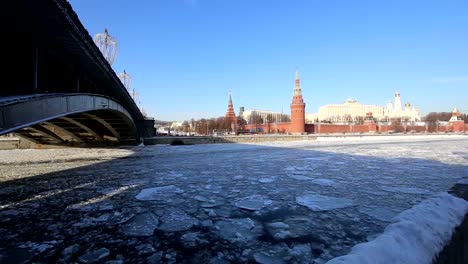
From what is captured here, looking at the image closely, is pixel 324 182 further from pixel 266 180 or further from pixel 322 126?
pixel 322 126

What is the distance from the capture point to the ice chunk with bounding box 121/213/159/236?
3.31 metres

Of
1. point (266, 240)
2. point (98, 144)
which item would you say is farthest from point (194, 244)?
point (98, 144)

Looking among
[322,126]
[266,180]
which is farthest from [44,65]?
[322,126]

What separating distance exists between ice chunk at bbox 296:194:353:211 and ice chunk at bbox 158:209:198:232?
5.54 ft

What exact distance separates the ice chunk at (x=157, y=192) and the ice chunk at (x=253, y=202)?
1258mm

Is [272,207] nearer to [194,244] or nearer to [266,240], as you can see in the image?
[266,240]

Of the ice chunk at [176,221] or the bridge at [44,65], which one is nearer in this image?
the ice chunk at [176,221]

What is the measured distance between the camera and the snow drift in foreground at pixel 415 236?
105 inches

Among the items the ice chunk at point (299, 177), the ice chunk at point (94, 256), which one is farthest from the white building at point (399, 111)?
the ice chunk at point (94, 256)

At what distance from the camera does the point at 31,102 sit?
598 cm

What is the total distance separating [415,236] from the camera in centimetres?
318

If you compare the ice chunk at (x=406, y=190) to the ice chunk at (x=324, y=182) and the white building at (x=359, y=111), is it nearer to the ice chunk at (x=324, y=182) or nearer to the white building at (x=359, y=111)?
the ice chunk at (x=324, y=182)

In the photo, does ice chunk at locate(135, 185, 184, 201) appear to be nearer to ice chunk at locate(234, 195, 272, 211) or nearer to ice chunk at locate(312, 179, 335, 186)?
ice chunk at locate(234, 195, 272, 211)

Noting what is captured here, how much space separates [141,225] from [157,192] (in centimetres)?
189
